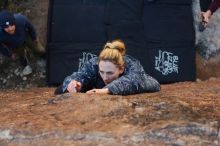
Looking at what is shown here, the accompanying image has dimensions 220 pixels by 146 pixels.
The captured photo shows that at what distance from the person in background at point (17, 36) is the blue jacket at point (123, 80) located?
2032 mm

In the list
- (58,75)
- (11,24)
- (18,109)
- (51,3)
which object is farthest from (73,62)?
(18,109)

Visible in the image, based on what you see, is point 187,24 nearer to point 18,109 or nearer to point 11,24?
point 11,24

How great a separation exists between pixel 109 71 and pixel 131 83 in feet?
0.68

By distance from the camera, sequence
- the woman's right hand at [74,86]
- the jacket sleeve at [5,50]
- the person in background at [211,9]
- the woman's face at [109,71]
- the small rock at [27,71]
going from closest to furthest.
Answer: the woman's face at [109,71]
the woman's right hand at [74,86]
the person in background at [211,9]
the jacket sleeve at [5,50]
the small rock at [27,71]

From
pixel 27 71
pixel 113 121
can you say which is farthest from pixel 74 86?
pixel 27 71

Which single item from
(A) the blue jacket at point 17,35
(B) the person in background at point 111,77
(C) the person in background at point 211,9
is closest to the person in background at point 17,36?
(A) the blue jacket at point 17,35

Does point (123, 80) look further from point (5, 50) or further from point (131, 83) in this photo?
point (5, 50)

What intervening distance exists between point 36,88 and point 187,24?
2.52m

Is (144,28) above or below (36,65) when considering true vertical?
above

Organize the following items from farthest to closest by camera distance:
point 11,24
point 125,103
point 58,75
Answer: point 58,75, point 11,24, point 125,103

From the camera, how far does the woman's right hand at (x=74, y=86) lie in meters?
3.92

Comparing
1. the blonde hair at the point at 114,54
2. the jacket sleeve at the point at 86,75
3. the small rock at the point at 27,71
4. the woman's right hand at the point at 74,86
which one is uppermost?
the blonde hair at the point at 114,54

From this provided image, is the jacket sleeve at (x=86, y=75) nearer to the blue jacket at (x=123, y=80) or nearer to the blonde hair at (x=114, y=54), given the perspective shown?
the blue jacket at (x=123, y=80)

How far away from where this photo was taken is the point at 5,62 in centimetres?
732
